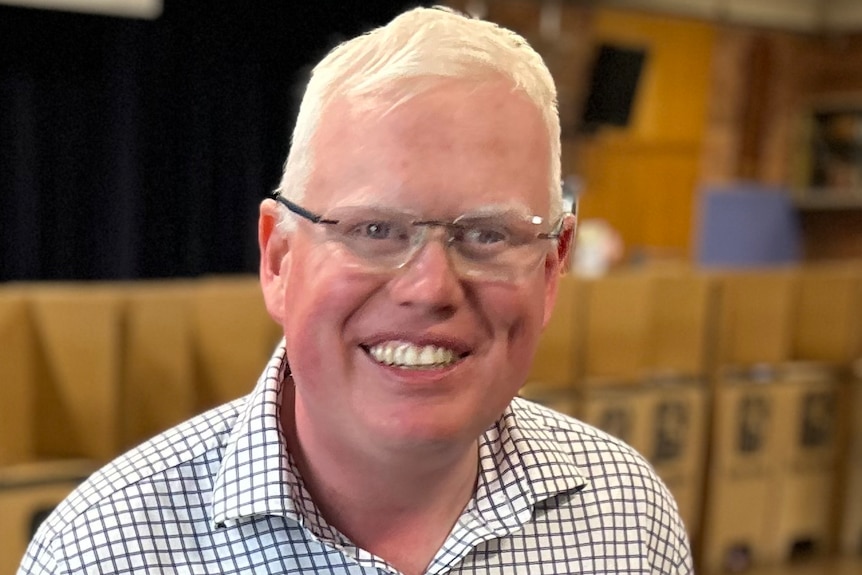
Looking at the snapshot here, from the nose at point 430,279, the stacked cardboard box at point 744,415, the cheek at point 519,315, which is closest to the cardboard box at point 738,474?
the stacked cardboard box at point 744,415

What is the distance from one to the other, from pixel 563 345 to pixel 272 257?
1804 mm

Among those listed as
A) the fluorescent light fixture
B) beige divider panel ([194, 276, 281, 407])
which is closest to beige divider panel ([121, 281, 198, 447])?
beige divider panel ([194, 276, 281, 407])

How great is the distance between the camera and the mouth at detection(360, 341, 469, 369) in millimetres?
840

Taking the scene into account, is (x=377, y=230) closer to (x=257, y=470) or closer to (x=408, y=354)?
(x=408, y=354)

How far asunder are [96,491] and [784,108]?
5.13 m

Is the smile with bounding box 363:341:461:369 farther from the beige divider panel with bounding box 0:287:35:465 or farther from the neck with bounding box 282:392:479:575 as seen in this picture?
the beige divider panel with bounding box 0:287:35:465

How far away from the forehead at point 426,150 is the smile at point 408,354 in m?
0.12

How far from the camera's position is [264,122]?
3953 millimetres

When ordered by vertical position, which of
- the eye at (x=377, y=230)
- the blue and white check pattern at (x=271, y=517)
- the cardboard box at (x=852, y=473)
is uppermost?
the eye at (x=377, y=230)

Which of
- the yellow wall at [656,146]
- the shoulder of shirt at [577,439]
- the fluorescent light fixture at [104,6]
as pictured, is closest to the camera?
the shoulder of shirt at [577,439]

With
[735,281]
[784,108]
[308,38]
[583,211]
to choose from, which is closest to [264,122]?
[308,38]

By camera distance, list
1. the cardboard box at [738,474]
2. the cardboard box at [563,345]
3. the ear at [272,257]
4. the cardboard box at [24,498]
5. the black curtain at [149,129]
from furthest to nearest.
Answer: the black curtain at [149,129]
the cardboard box at [738,474]
the cardboard box at [563,345]
the cardboard box at [24,498]
the ear at [272,257]

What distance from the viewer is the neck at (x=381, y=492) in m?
0.90

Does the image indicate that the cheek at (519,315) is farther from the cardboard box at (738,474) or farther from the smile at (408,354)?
the cardboard box at (738,474)
